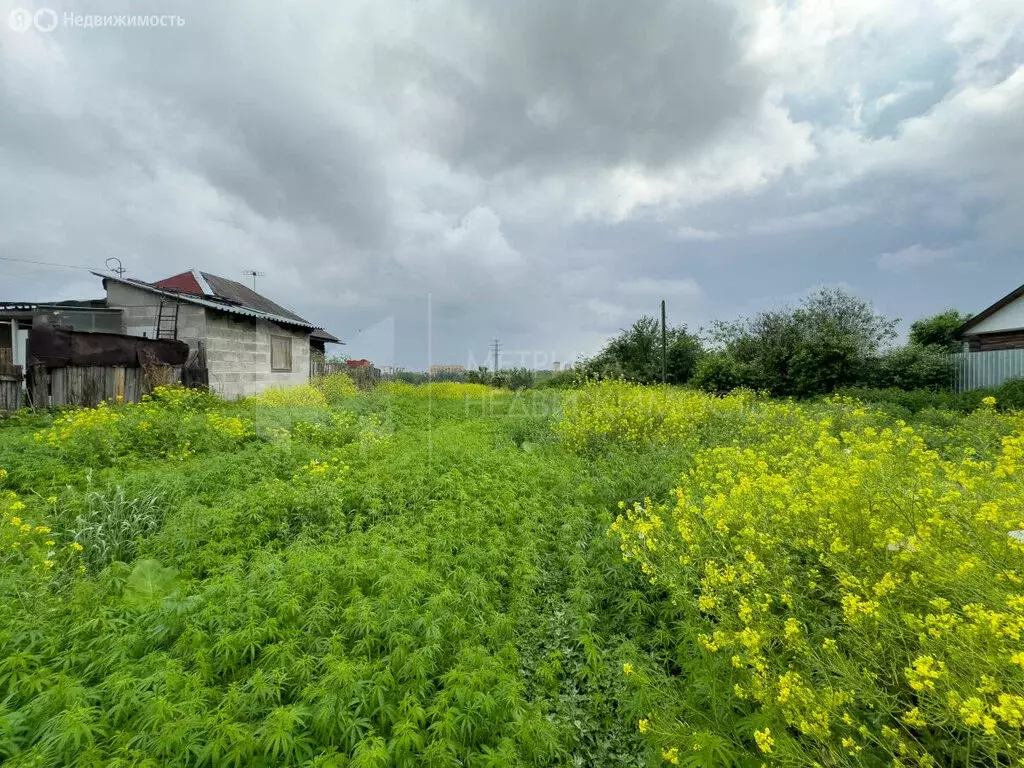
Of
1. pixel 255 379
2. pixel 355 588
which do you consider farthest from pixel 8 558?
pixel 255 379

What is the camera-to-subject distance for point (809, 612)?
8.63ft

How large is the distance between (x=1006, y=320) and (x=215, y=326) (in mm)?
24465

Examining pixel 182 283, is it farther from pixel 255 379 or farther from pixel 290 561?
pixel 290 561

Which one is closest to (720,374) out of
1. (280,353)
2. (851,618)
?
(280,353)

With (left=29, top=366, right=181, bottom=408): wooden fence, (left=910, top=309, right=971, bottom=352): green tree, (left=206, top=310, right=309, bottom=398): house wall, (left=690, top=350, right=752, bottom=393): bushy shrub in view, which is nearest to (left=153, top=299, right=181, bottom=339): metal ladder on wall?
(left=206, top=310, right=309, bottom=398): house wall

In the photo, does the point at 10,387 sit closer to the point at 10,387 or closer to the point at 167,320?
the point at 10,387

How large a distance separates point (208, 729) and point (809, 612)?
316cm

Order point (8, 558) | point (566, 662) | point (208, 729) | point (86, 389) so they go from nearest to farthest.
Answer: point (208, 729), point (566, 662), point (8, 558), point (86, 389)

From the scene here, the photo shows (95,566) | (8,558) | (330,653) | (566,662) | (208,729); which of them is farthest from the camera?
(95,566)

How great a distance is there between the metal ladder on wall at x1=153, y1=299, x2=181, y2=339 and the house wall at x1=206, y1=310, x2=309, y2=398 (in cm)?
78

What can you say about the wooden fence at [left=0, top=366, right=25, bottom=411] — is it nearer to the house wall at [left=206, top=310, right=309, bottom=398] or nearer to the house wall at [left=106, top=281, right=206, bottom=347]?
the house wall at [left=106, top=281, right=206, bottom=347]

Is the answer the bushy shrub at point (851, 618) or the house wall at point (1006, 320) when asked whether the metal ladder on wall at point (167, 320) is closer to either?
the bushy shrub at point (851, 618)

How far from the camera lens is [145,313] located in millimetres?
11750

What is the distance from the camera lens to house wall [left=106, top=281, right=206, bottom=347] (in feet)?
38.0
